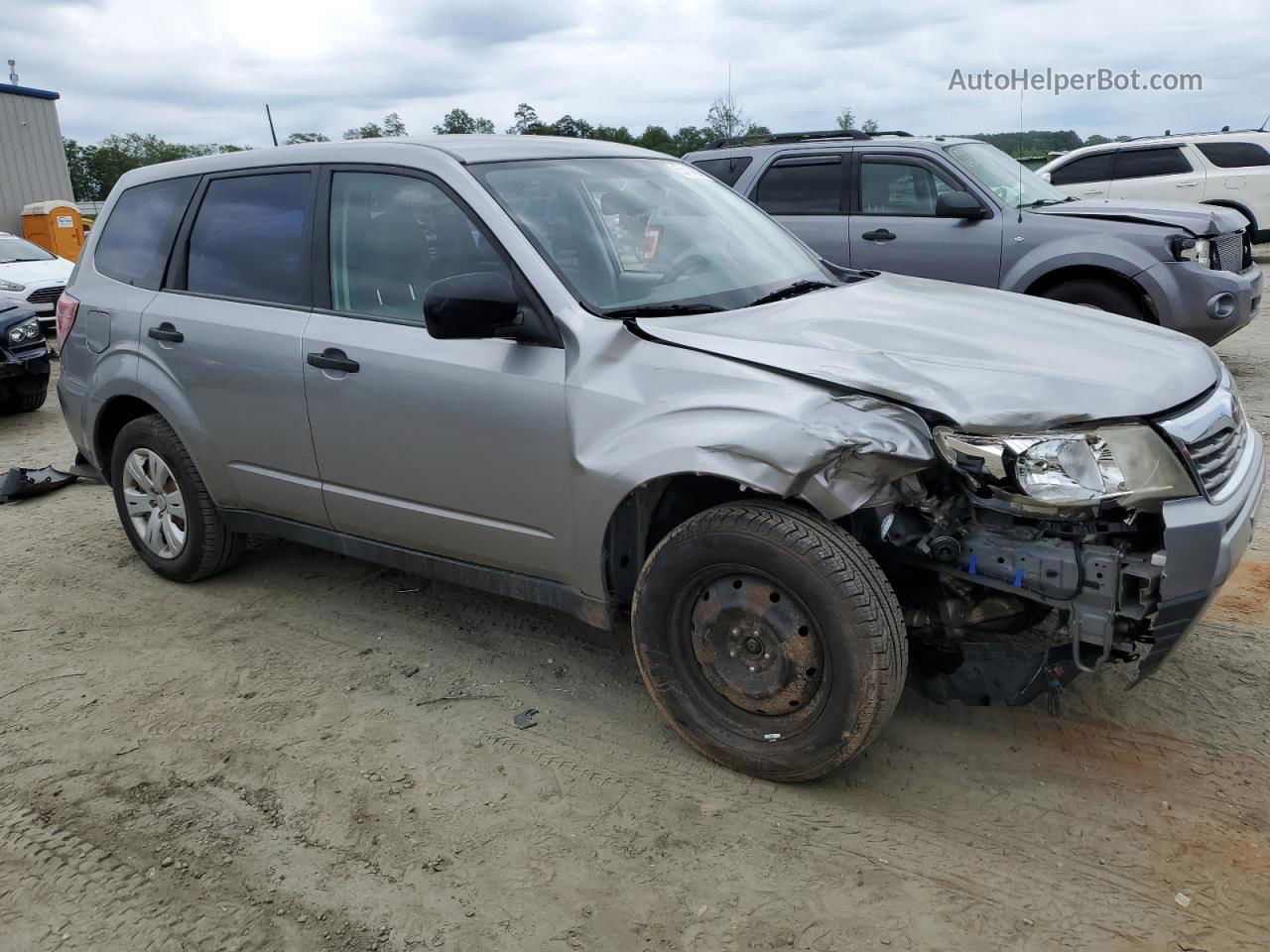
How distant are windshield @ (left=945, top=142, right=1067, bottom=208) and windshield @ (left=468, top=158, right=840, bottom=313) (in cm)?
→ 468

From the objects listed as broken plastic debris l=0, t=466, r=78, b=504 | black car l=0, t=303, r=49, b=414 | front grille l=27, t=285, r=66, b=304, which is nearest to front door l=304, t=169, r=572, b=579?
broken plastic debris l=0, t=466, r=78, b=504

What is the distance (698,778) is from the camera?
3227 millimetres

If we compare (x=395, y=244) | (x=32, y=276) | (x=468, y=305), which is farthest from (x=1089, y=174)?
(x=32, y=276)

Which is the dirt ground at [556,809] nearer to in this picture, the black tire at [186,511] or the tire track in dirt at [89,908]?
the tire track in dirt at [89,908]

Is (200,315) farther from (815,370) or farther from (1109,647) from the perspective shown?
(1109,647)

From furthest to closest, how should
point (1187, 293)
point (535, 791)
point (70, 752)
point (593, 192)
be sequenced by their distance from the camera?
point (1187, 293)
point (593, 192)
point (70, 752)
point (535, 791)

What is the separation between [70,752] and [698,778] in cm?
211

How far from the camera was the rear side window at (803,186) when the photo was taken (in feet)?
28.3

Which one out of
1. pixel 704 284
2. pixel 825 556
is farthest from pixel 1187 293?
pixel 825 556

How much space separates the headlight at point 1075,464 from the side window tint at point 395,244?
165cm

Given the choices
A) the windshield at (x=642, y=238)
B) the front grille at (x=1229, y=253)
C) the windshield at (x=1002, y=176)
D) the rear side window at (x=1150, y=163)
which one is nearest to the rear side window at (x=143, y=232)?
the windshield at (x=642, y=238)

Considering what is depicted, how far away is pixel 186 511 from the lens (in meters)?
4.68

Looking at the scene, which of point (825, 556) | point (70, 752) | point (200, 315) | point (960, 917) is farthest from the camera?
point (200, 315)

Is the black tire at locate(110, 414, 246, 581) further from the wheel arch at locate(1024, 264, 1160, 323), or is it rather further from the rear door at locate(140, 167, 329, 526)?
the wheel arch at locate(1024, 264, 1160, 323)
